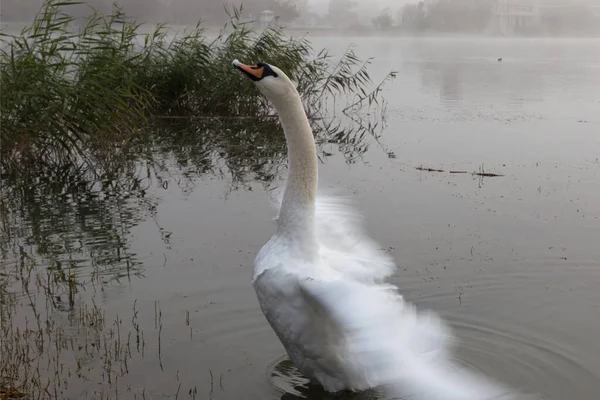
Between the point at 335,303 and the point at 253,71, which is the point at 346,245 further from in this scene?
the point at 335,303

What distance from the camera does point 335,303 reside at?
13.0 ft

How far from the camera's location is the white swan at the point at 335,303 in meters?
3.96

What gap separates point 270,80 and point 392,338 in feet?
6.43

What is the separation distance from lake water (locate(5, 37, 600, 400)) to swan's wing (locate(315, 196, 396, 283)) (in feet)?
3.03

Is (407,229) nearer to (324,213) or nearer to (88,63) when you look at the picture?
(324,213)

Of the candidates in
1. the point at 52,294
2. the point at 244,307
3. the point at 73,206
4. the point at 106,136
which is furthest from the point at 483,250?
the point at 106,136

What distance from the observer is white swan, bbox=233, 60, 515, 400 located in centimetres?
396

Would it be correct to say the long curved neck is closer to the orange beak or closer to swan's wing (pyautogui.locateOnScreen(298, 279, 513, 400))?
the orange beak

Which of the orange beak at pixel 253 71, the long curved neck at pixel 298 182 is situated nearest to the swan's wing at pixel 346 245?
the long curved neck at pixel 298 182

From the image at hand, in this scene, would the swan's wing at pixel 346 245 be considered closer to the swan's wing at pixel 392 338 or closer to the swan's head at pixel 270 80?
the swan's wing at pixel 392 338

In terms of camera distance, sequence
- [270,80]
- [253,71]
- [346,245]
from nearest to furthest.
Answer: [253,71], [270,80], [346,245]

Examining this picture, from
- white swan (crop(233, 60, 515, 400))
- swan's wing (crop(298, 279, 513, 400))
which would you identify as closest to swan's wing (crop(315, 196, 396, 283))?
white swan (crop(233, 60, 515, 400))

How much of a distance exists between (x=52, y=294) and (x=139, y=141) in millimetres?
8162

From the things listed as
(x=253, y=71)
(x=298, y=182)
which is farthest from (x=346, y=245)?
(x=253, y=71)
